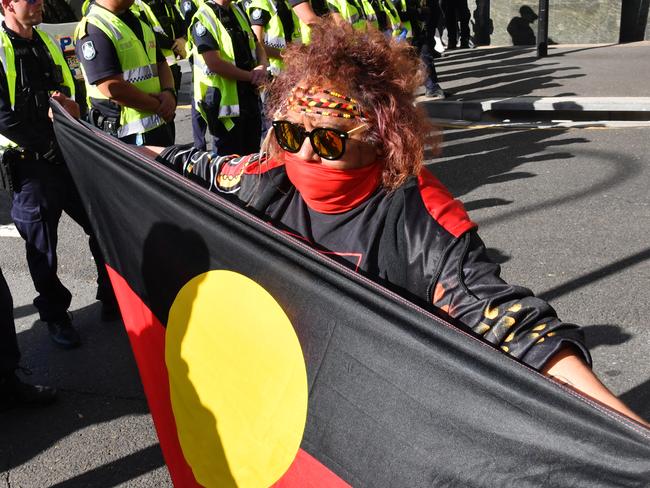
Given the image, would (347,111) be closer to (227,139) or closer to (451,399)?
(451,399)

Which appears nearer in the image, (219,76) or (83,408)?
(83,408)

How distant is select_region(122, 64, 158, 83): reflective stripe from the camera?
461 centimetres

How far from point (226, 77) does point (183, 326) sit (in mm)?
3618

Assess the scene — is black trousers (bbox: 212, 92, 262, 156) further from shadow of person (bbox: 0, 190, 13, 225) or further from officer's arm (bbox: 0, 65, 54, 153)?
shadow of person (bbox: 0, 190, 13, 225)

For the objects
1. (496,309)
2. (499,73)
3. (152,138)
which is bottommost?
(499,73)

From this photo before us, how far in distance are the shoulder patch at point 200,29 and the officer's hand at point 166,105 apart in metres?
0.92

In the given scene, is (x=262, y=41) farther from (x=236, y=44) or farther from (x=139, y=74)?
(x=139, y=74)

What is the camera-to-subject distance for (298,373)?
2.00 m

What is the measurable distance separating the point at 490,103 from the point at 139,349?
8382 millimetres

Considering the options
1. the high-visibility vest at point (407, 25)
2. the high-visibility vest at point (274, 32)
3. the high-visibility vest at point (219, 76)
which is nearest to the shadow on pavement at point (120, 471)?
the high-visibility vest at point (219, 76)

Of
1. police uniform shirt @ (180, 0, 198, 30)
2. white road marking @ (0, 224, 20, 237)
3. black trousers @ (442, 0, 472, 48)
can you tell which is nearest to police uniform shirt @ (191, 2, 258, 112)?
white road marking @ (0, 224, 20, 237)

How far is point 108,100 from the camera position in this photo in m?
4.69

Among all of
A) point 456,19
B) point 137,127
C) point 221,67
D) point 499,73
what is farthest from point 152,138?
point 456,19

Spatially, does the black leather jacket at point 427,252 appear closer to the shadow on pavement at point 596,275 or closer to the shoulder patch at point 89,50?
the shoulder patch at point 89,50
